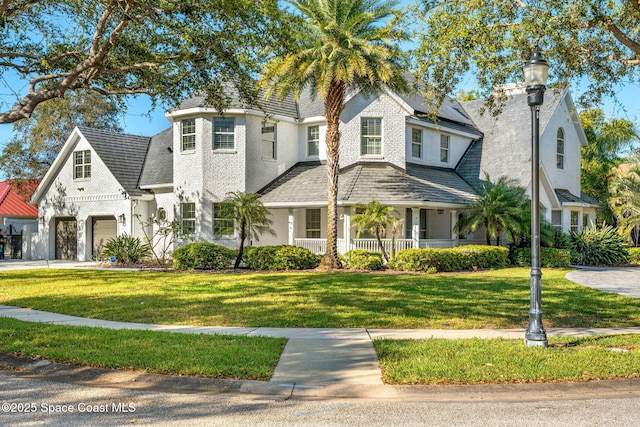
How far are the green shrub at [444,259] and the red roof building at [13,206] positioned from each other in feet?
92.4

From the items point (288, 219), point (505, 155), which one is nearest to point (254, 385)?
point (288, 219)

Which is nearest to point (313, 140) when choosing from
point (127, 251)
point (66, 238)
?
point (127, 251)

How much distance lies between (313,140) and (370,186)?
5.07m

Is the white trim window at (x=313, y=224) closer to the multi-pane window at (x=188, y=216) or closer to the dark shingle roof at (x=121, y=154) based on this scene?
the multi-pane window at (x=188, y=216)

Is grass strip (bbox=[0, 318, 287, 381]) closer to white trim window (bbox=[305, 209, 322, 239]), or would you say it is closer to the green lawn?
the green lawn

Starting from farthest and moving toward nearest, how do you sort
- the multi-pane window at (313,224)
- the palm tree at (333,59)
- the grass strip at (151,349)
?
the multi-pane window at (313,224) → the palm tree at (333,59) → the grass strip at (151,349)

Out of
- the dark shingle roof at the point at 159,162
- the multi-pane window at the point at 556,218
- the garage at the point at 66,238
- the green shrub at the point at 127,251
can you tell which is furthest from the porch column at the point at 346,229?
the garage at the point at 66,238

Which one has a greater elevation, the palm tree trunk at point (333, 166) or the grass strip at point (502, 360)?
the palm tree trunk at point (333, 166)

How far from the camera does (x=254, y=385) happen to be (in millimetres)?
7035

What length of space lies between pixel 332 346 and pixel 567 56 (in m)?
8.99

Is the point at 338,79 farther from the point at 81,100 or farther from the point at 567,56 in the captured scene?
the point at 81,100

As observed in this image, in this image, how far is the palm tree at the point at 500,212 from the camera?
892 inches

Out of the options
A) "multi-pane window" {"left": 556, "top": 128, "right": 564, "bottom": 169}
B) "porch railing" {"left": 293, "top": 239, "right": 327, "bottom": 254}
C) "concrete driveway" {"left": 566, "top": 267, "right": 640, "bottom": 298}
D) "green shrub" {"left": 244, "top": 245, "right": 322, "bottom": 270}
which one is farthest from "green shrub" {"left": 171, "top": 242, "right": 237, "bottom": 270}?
"multi-pane window" {"left": 556, "top": 128, "right": 564, "bottom": 169}

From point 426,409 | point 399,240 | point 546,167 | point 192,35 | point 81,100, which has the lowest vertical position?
point 426,409
